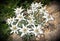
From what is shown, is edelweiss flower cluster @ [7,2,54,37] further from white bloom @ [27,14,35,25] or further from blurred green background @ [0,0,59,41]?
blurred green background @ [0,0,59,41]

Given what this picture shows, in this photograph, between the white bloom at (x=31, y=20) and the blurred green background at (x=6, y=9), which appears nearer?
the white bloom at (x=31, y=20)

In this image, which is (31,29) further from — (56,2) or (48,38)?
(56,2)

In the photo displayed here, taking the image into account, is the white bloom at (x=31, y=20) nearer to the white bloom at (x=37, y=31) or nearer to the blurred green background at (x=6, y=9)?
the white bloom at (x=37, y=31)

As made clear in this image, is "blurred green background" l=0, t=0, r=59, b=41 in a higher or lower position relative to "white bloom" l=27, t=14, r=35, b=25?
higher

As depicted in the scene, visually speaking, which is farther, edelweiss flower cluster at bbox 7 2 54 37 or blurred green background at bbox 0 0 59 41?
blurred green background at bbox 0 0 59 41

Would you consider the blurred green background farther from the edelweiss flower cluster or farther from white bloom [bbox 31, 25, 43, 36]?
white bloom [bbox 31, 25, 43, 36]

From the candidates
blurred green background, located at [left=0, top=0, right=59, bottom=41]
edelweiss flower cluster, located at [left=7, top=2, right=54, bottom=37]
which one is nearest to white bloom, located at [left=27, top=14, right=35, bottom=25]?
edelweiss flower cluster, located at [left=7, top=2, right=54, bottom=37]

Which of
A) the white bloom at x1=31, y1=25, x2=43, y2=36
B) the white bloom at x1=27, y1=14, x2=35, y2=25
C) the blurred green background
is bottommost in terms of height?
the white bloom at x1=31, y1=25, x2=43, y2=36

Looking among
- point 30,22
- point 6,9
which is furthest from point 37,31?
point 6,9

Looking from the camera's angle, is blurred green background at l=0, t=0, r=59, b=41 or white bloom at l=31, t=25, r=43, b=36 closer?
white bloom at l=31, t=25, r=43, b=36

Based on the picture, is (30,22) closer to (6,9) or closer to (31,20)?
(31,20)

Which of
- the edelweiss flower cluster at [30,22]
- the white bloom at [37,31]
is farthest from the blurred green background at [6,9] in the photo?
the white bloom at [37,31]

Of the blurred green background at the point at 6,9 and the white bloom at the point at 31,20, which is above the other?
the blurred green background at the point at 6,9
